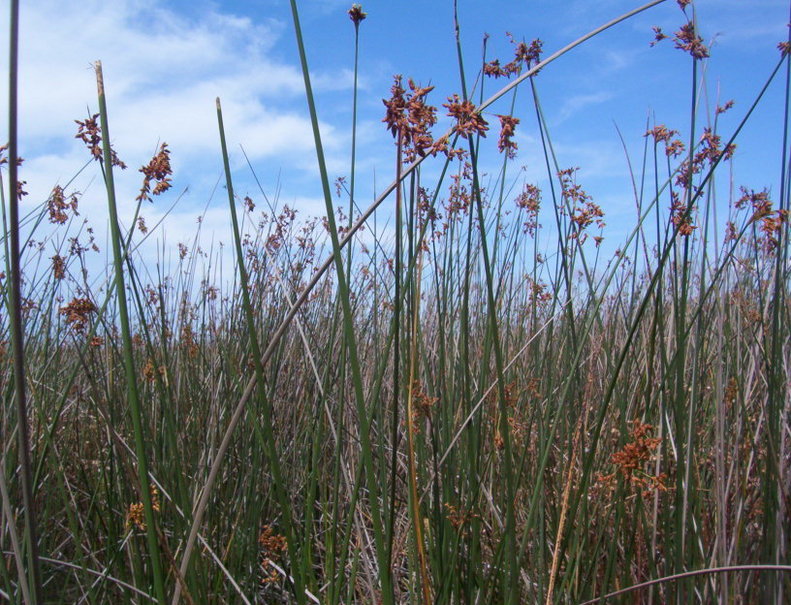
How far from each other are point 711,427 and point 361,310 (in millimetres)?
2214

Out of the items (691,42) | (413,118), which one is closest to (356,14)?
(413,118)

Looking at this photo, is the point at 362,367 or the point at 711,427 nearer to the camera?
the point at 711,427

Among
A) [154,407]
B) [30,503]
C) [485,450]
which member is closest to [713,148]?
[485,450]

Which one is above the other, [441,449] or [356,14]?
[356,14]

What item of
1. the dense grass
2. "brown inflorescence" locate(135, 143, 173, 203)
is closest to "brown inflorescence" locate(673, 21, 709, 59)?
the dense grass

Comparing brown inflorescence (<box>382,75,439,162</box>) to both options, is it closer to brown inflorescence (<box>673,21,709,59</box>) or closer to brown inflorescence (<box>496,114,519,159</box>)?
brown inflorescence (<box>496,114,519,159</box>)

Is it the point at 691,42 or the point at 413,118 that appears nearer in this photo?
the point at 413,118

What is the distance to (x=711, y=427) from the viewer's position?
1820 millimetres

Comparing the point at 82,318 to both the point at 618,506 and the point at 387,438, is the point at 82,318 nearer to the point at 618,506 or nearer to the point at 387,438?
the point at 618,506

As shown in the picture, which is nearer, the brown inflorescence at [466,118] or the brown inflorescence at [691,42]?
the brown inflorescence at [466,118]

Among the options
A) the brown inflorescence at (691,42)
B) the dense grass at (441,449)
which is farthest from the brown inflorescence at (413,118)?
the brown inflorescence at (691,42)

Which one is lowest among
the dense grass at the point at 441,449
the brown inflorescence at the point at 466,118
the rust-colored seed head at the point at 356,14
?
the dense grass at the point at 441,449

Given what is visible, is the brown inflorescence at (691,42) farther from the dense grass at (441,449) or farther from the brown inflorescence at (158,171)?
the brown inflorescence at (158,171)

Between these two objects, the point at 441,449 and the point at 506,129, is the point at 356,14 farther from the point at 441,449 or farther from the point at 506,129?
the point at 441,449
